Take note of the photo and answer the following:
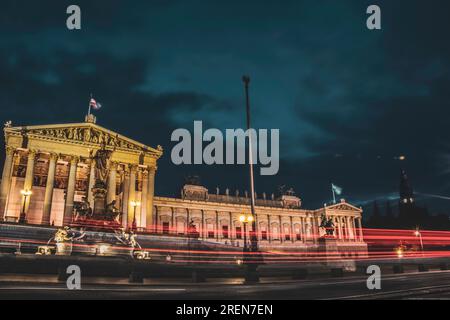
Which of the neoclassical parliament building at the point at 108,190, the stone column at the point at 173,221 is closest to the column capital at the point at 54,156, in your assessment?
the neoclassical parliament building at the point at 108,190

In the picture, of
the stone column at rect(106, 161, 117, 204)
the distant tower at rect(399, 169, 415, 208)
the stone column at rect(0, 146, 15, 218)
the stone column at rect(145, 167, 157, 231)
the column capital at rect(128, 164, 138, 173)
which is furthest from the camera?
the distant tower at rect(399, 169, 415, 208)

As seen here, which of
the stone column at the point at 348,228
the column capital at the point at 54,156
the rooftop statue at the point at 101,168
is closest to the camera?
the rooftop statue at the point at 101,168

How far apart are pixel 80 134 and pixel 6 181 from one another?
11718 mm

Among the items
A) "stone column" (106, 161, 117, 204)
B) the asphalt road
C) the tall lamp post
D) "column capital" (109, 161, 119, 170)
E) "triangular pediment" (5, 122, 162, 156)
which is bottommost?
the asphalt road

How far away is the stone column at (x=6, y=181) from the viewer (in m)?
42.3

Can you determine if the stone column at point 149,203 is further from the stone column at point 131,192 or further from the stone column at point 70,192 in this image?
the stone column at point 70,192

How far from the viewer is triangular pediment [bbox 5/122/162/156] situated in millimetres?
46734

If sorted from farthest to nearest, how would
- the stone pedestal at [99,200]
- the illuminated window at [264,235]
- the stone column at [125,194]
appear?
the illuminated window at [264,235] → the stone column at [125,194] → the stone pedestal at [99,200]

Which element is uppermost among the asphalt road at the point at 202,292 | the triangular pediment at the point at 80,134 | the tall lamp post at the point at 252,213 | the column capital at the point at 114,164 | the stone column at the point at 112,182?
the triangular pediment at the point at 80,134

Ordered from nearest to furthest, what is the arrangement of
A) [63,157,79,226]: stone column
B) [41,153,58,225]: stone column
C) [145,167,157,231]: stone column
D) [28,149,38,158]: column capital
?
[41,153,58,225]: stone column < [63,157,79,226]: stone column < [28,149,38,158]: column capital < [145,167,157,231]: stone column

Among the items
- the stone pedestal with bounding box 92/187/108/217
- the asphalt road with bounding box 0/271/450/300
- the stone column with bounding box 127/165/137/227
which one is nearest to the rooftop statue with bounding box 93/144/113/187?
the stone pedestal with bounding box 92/187/108/217

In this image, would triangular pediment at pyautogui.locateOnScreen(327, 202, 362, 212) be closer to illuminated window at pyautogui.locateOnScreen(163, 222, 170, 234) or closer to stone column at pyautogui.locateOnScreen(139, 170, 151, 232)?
illuminated window at pyautogui.locateOnScreen(163, 222, 170, 234)
